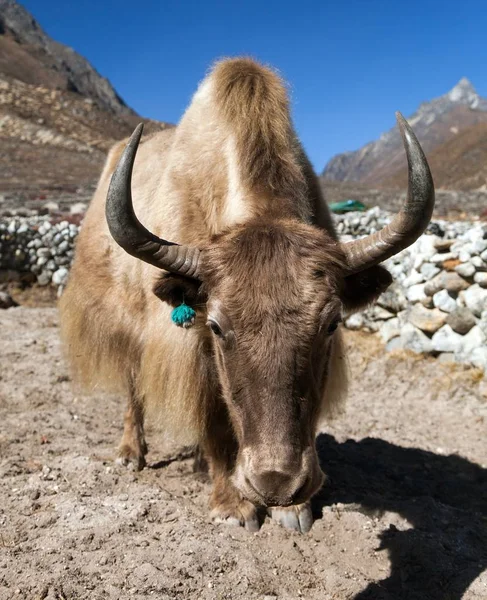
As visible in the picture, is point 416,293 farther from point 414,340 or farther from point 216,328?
point 216,328

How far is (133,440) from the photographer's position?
5.14 m

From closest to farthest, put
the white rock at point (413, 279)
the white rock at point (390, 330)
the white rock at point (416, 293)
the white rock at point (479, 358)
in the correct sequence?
1. the white rock at point (479, 358)
2. the white rock at point (416, 293)
3. the white rock at point (413, 279)
4. the white rock at point (390, 330)

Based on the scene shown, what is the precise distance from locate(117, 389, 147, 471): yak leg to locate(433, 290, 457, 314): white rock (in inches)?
162

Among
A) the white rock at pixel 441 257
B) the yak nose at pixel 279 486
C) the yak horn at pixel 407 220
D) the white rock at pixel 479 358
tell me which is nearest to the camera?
the yak nose at pixel 279 486

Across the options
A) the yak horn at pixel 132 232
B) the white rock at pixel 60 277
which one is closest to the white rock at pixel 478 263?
the yak horn at pixel 132 232

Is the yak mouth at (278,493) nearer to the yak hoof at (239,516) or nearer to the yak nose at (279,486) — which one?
the yak nose at (279,486)

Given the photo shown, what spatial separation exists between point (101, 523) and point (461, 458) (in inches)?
143

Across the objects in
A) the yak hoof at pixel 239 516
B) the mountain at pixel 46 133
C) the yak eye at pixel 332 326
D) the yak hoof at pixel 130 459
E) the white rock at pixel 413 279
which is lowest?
the yak hoof at pixel 130 459

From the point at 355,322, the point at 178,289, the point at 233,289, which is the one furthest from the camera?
the point at 355,322

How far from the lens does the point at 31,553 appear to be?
3.27 meters

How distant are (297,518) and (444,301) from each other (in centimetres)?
419

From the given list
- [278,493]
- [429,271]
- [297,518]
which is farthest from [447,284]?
[278,493]

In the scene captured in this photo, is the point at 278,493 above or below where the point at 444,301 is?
below

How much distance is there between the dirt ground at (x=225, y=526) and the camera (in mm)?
3215
